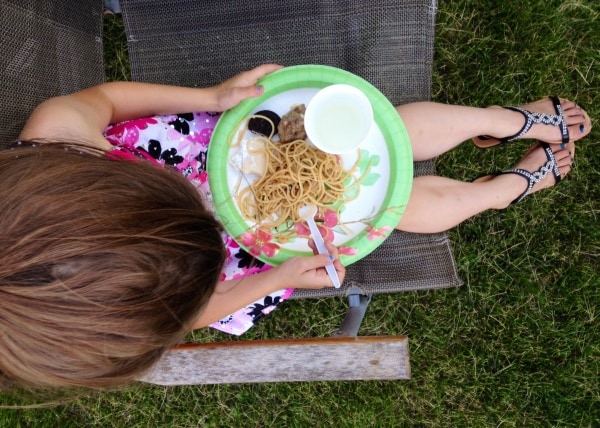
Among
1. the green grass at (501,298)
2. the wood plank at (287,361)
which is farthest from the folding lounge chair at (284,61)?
the green grass at (501,298)

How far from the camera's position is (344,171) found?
4.81ft

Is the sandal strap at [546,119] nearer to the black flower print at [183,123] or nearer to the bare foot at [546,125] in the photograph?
the bare foot at [546,125]

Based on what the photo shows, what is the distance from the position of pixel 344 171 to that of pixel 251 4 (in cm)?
61

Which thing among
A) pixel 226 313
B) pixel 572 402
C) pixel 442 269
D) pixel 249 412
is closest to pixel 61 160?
pixel 226 313

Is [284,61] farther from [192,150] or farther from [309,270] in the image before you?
[309,270]

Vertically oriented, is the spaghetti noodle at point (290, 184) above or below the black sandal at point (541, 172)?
above

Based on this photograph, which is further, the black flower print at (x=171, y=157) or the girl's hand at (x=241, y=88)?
the black flower print at (x=171, y=157)

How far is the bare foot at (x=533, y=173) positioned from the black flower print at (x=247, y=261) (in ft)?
2.82

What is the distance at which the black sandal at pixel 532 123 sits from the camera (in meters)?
1.80

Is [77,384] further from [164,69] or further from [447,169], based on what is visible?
[447,169]

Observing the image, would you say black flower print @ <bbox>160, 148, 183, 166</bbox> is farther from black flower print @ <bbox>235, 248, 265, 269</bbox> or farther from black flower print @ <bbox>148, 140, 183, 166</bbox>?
black flower print @ <bbox>235, 248, 265, 269</bbox>

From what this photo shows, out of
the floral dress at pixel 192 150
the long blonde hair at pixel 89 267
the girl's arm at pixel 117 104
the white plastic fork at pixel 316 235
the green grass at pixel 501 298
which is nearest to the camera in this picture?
the long blonde hair at pixel 89 267

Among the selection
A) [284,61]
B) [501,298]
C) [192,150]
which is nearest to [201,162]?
[192,150]

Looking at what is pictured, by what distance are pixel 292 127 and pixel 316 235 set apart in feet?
0.98
